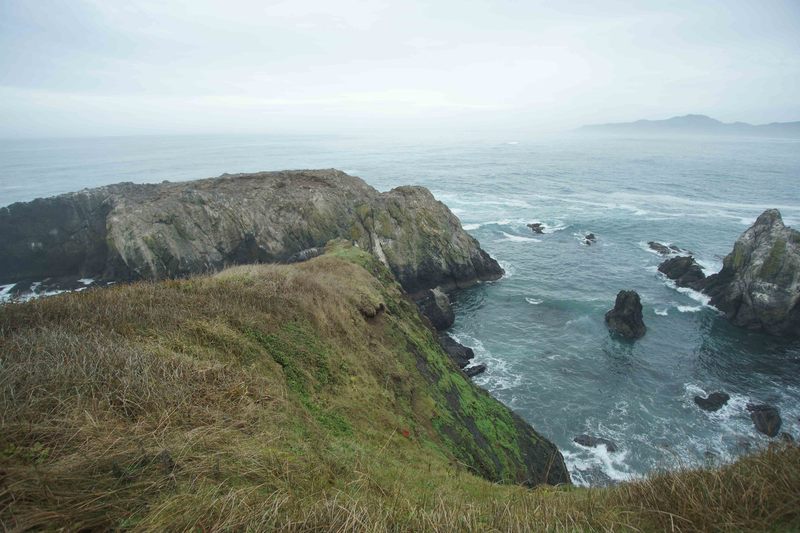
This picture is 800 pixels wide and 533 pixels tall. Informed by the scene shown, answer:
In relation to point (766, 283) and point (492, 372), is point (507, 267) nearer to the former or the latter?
point (492, 372)

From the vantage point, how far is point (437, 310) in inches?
1407

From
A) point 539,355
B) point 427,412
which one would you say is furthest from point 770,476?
point 539,355

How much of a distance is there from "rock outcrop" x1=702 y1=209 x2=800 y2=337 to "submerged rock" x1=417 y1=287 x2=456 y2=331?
2535 cm

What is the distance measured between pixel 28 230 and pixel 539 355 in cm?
5878

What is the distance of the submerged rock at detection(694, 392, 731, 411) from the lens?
24922 mm

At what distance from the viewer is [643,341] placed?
32.6 metres

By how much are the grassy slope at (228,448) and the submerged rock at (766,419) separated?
907 inches

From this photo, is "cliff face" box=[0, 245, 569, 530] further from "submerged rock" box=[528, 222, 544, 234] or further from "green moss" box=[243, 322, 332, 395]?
"submerged rock" box=[528, 222, 544, 234]

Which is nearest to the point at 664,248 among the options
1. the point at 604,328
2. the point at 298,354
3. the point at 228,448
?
the point at 604,328

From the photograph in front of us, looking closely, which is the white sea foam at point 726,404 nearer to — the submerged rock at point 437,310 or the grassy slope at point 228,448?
the submerged rock at point 437,310

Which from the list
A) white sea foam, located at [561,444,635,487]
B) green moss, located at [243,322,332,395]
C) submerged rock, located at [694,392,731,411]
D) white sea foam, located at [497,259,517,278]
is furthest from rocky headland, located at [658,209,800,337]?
green moss, located at [243,322,332,395]

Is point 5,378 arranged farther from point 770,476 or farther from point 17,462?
point 770,476

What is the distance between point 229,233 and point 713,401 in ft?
149

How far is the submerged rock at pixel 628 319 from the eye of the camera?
108 feet
